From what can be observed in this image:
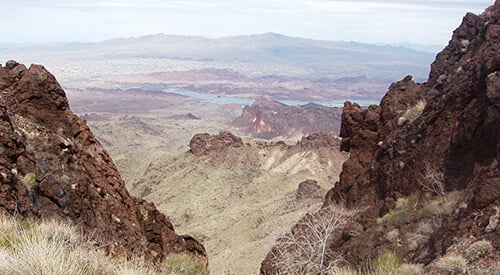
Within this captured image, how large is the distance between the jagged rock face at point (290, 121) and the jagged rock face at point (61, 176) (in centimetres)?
10850

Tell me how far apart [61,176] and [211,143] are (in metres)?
48.8

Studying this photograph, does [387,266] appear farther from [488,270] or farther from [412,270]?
[488,270]

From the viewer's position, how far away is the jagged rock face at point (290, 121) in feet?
412

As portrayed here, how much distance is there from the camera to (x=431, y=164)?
1404cm

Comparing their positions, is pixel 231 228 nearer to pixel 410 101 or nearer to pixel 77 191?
pixel 410 101

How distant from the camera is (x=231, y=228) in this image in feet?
119

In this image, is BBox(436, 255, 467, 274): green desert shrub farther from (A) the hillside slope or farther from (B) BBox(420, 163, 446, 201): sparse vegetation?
(A) the hillside slope

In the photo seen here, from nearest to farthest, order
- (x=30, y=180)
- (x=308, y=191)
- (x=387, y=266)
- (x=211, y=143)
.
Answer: (x=387, y=266), (x=30, y=180), (x=308, y=191), (x=211, y=143)

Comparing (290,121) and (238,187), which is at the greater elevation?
(238,187)

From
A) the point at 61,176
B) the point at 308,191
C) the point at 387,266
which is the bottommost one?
the point at 308,191

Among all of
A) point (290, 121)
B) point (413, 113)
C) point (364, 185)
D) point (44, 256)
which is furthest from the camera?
point (290, 121)

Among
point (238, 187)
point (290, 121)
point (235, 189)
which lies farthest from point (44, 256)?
point (290, 121)

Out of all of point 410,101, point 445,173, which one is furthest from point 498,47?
point 410,101

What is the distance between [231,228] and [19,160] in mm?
27200
